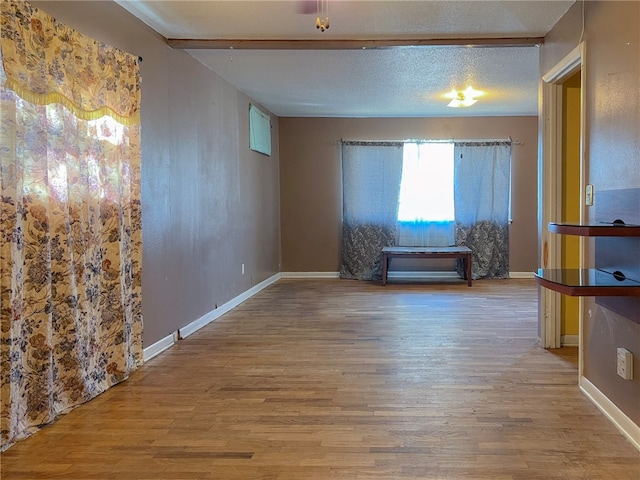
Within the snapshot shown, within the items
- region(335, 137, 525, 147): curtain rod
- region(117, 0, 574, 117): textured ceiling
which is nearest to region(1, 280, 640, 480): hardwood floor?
region(117, 0, 574, 117): textured ceiling

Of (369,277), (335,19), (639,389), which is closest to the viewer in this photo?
(639,389)

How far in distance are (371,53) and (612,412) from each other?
300cm

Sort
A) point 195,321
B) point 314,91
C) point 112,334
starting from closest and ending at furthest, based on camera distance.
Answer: point 112,334, point 195,321, point 314,91

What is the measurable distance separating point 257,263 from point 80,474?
416 centimetres

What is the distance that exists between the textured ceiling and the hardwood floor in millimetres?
2242

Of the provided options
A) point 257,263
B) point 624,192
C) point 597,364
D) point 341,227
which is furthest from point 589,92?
point 341,227

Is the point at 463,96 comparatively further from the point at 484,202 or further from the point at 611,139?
the point at 611,139

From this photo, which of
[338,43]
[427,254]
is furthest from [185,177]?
[427,254]

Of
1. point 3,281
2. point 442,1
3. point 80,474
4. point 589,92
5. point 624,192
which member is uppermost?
point 442,1

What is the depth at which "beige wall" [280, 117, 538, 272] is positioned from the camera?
268 inches

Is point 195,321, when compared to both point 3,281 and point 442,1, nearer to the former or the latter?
point 3,281

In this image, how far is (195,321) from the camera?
4.06m

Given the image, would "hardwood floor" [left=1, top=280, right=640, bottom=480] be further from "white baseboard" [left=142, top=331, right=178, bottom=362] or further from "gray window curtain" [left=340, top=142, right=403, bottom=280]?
"gray window curtain" [left=340, top=142, right=403, bottom=280]

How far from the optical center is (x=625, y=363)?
7.07ft
